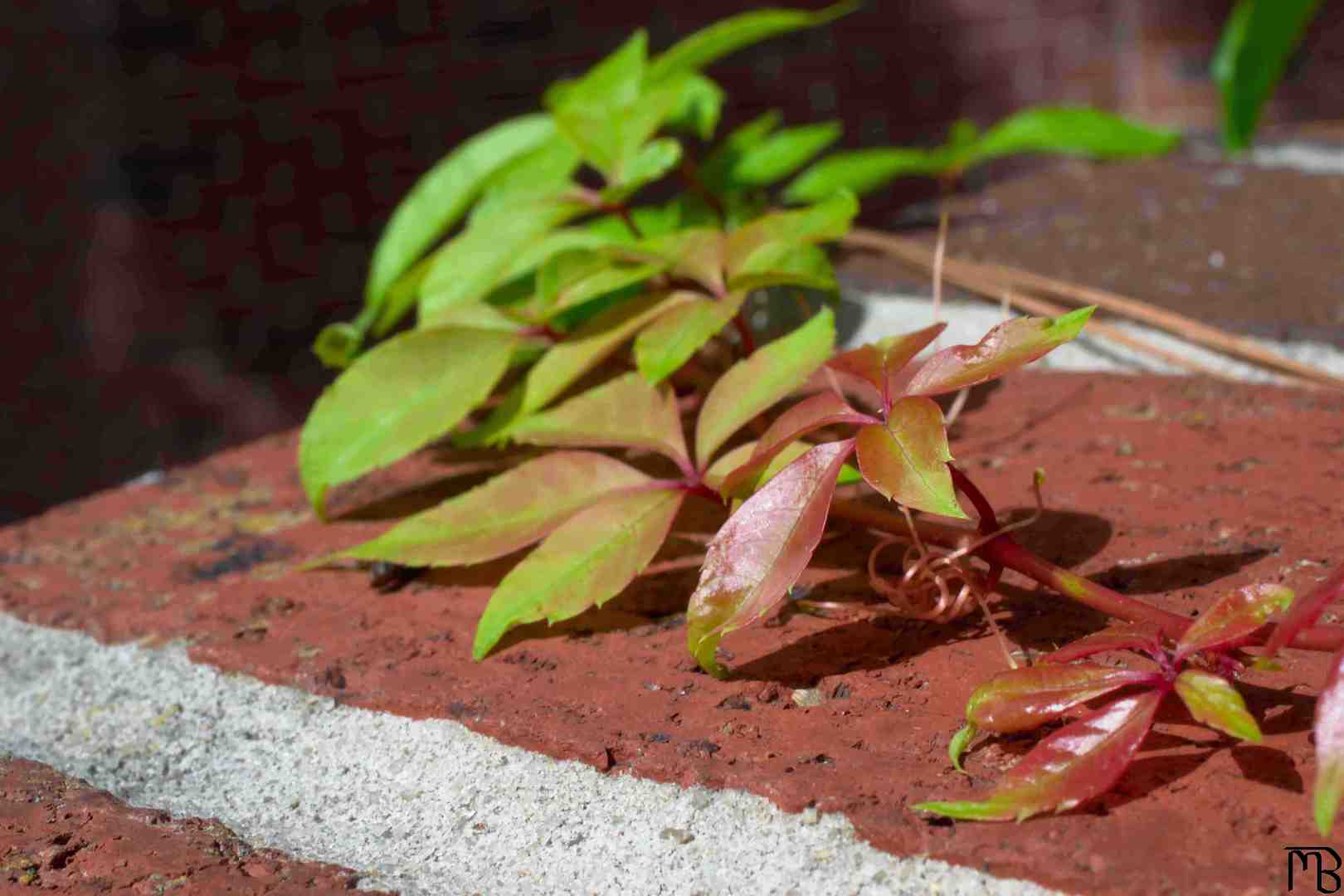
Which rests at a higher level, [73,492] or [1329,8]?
[1329,8]

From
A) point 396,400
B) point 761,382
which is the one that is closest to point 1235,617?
point 761,382

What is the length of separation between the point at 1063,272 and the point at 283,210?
1323 millimetres

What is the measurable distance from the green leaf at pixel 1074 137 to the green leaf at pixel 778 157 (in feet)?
0.50

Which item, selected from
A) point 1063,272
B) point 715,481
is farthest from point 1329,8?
point 715,481

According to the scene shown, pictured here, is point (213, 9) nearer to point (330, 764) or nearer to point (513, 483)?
point (513, 483)

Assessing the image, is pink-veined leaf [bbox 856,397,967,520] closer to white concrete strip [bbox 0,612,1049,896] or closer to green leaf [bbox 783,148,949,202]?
white concrete strip [bbox 0,612,1049,896]

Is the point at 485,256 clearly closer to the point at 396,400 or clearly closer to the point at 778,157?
the point at 396,400

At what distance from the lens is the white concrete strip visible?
555mm

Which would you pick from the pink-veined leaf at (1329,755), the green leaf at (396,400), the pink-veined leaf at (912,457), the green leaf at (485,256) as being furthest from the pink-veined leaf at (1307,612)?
the green leaf at (485,256)

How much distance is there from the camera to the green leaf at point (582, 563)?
703mm

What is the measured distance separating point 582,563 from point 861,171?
34.0 inches

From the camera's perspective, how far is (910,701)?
643mm

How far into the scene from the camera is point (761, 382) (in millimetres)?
771

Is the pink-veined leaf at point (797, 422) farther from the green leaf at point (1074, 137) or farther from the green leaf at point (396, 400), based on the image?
the green leaf at point (1074, 137)
